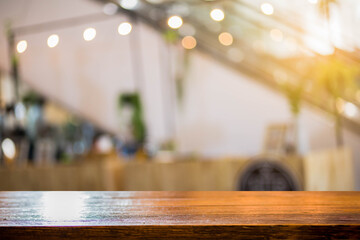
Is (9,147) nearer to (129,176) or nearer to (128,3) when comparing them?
(129,176)

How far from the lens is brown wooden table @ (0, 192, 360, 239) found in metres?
1.01

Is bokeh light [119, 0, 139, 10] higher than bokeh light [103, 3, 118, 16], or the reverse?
bokeh light [103, 3, 118, 16]

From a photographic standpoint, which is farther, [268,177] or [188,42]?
[188,42]

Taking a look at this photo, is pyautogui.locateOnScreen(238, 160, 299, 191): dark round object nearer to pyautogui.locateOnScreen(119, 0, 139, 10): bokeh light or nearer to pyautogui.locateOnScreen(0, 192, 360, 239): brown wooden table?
pyautogui.locateOnScreen(0, 192, 360, 239): brown wooden table

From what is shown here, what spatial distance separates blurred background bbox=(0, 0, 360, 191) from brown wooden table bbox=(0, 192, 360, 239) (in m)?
3.49

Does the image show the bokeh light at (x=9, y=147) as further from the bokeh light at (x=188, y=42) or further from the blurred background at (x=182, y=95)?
the bokeh light at (x=188, y=42)

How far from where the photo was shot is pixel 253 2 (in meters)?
6.74

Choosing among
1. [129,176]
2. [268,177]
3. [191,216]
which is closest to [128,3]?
[129,176]

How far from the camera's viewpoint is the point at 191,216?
1126mm

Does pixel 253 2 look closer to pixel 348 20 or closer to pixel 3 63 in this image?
pixel 348 20

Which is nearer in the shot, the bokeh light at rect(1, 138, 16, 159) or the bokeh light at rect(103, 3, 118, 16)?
the bokeh light at rect(1, 138, 16, 159)

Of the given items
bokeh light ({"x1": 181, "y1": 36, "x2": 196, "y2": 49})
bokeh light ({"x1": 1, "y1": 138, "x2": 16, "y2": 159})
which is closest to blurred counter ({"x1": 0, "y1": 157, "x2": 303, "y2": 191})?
bokeh light ({"x1": 1, "y1": 138, "x2": 16, "y2": 159})

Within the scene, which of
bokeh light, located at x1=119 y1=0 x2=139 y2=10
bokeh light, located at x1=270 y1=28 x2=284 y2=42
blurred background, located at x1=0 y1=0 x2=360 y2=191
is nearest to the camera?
blurred background, located at x1=0 y1=0 x2=360 y2=191

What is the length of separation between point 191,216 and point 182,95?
764 cm
